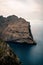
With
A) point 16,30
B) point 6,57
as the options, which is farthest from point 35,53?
point 6,57

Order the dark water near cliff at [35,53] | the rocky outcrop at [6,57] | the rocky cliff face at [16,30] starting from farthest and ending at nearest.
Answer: the rocky cliff face at [16,30]
the dark water near cliff at [35,53]
the rocky outcrop at [6,57]

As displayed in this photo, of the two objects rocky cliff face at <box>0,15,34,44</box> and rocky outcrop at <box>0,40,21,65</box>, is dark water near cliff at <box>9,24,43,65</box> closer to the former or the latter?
Answer: rocky cliff face at <box>0,15,34,44</box>

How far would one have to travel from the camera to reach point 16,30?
715 centimetres

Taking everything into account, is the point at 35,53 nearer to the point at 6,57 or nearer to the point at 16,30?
the point at 16,30

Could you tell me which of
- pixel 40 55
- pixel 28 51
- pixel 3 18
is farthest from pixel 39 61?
pixel 3 18

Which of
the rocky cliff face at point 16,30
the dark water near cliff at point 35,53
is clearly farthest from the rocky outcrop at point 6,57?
the rocky cliff face at point 16,30

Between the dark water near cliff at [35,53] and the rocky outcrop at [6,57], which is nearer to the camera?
the rocky outcrop at [6,57]

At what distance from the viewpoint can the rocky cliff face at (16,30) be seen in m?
6.53

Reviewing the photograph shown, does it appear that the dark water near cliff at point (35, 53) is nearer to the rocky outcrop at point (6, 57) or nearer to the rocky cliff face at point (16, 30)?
the rocky cliff face at point (16, 30)

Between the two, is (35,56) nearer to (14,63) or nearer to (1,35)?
(1,35)

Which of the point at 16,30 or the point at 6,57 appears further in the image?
the point at 16,30

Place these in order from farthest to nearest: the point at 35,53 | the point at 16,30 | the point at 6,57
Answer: the point at 16,30
the point at 35,53
the point at 6,57

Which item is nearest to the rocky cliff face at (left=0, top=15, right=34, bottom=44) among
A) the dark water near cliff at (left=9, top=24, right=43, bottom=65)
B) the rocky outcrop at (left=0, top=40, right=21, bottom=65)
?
the dark water near cliff at (left=9, top=24, right=43, bottom=65)

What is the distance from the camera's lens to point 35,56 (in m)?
5.85
